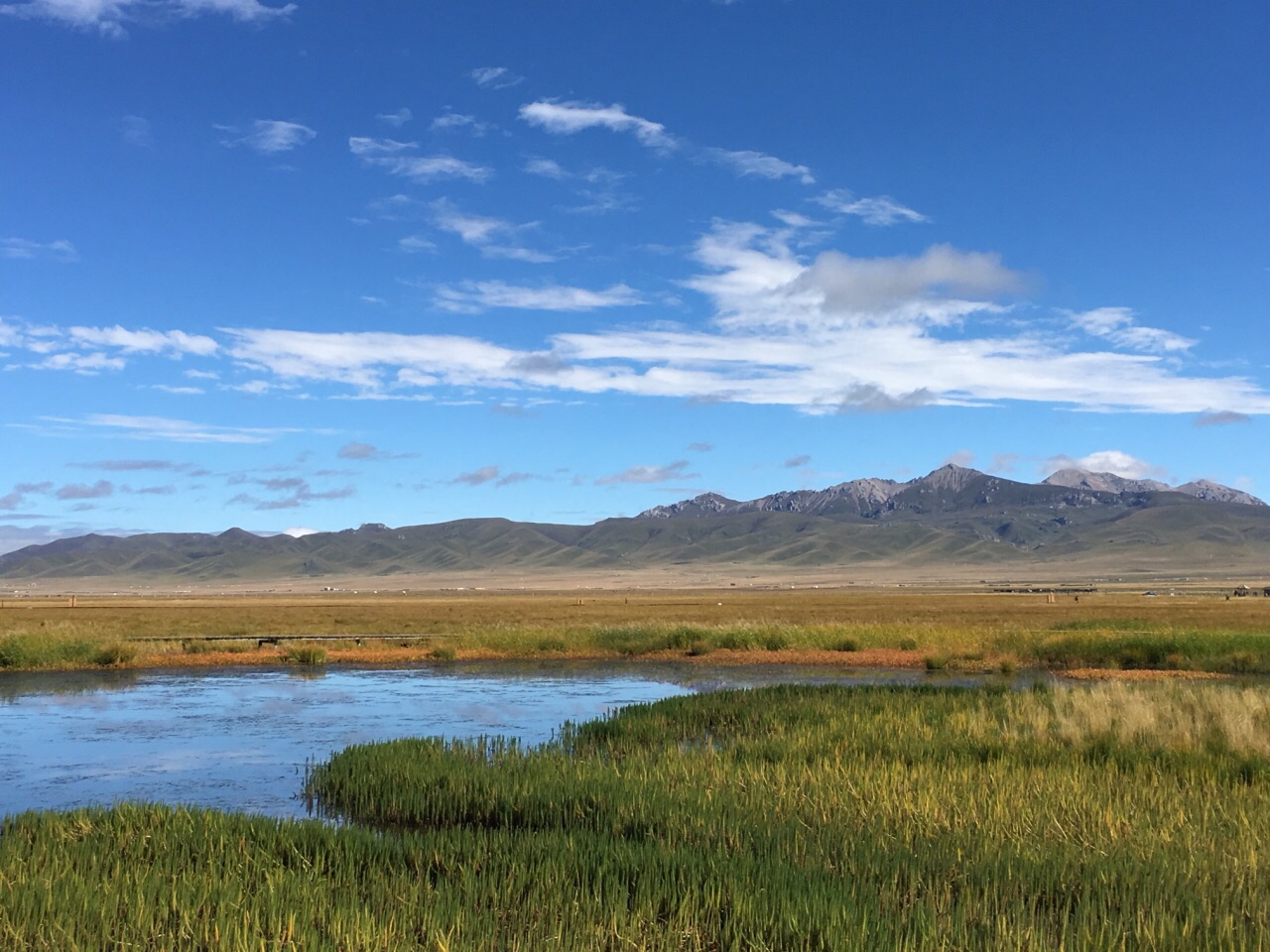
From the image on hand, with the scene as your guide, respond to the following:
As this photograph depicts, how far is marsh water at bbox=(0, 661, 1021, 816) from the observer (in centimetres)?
1867

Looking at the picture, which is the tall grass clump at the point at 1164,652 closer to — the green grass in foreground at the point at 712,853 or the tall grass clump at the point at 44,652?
the green grass in foreground at the point at 712,853

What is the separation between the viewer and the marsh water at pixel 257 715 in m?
18.7

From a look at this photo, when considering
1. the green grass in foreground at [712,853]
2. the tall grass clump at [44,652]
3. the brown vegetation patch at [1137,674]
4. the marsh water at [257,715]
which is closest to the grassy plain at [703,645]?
the tall grass clump at [44,652]

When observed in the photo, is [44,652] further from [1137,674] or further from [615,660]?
[1137,674]

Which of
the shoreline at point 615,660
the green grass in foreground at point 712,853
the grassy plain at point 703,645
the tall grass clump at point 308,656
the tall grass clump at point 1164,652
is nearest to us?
the green grass in foreground at point 712,853

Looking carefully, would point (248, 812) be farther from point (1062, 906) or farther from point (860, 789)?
point (1062, 906)

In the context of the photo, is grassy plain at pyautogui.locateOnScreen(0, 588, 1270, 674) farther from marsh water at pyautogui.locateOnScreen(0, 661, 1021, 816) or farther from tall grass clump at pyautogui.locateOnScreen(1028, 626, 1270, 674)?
marsh water at pyautogui.locateOnScreen(0, 661, 1021, 816)

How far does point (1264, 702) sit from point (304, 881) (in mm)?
20047

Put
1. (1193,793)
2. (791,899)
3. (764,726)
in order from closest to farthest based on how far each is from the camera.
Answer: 1. (791,899)
2. (1193,793)
3. (764,726)

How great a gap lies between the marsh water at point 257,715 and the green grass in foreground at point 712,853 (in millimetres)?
2893

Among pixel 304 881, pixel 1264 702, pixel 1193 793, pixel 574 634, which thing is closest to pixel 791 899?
pixel 304 881

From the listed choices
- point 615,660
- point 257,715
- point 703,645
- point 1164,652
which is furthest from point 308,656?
point 1164,652

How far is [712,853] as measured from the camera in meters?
11.5

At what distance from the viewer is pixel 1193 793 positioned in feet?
48.9
